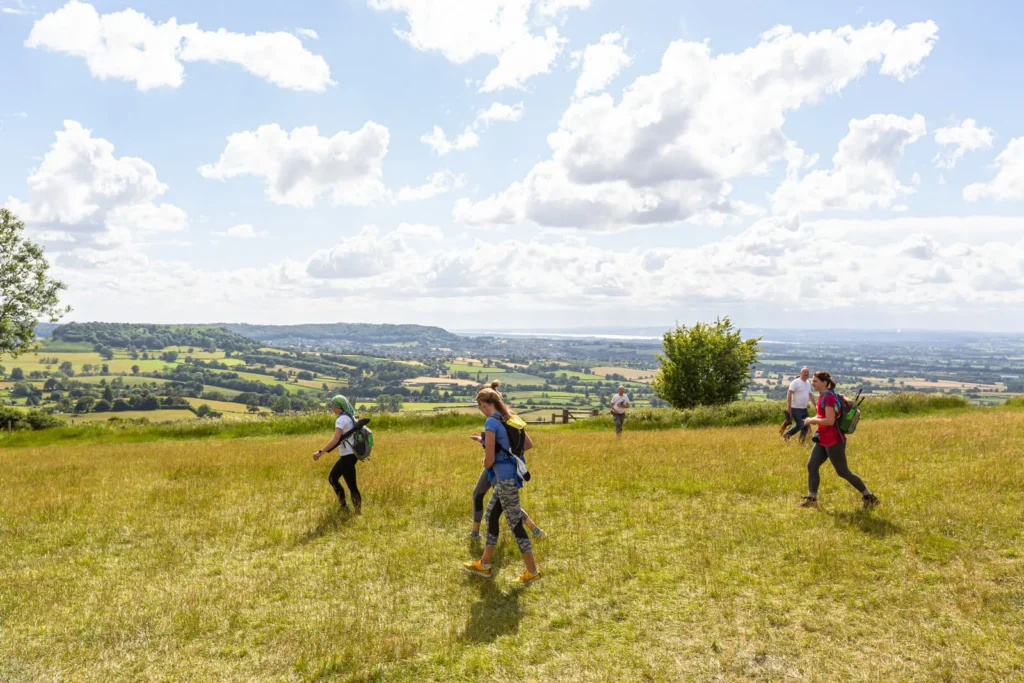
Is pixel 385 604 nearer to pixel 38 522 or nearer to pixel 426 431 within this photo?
pixel 38 522

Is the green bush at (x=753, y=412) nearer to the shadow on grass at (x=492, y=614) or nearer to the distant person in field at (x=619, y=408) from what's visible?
the distant person in field at (x=619, y=408)

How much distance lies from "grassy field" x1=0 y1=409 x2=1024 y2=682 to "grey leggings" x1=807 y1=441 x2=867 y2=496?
1.47 ft

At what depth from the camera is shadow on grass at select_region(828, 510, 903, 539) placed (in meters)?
8.66

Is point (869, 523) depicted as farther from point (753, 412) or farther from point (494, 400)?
point (753, 412)

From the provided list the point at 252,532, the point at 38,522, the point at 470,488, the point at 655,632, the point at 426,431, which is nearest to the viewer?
the point at 655,632

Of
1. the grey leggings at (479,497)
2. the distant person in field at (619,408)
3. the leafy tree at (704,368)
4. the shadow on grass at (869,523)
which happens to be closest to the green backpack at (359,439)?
the grey leggings at (479,497)

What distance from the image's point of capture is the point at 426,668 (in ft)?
19.7

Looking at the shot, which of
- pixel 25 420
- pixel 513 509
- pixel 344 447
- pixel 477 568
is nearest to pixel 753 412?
pixel 344 447

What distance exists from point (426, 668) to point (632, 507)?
230 inches

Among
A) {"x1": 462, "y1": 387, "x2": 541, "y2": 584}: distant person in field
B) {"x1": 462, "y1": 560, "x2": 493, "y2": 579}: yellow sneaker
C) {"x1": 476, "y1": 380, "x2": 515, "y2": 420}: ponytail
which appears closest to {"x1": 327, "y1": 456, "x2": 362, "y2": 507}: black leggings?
{"x1": 462, "y1": 560, "x2": 493, "y2": 579}: yellow sneaker

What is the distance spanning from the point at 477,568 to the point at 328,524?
148 inches

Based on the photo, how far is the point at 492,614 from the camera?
707cm

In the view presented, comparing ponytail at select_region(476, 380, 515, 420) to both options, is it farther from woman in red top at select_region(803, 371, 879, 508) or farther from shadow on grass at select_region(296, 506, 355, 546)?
woman in red top at select_region(803, 371, 879, 508)

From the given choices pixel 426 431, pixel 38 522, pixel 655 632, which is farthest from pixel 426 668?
pixel 426 431
